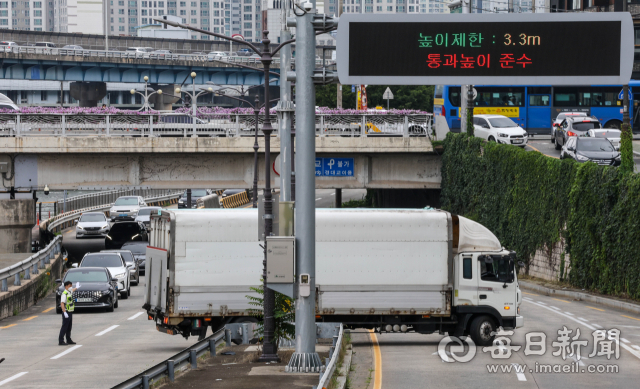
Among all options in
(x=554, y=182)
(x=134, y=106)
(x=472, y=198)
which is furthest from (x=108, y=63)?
(x=554, y=182)

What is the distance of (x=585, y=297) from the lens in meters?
30.9

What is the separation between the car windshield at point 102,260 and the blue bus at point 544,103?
83.2ft

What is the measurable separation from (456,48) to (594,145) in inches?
1085

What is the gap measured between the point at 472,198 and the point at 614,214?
13487 mm

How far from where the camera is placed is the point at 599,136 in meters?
41.7

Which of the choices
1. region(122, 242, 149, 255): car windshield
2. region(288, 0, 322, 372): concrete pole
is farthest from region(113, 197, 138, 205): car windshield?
region(288, 0, 322, 372): concrete pole

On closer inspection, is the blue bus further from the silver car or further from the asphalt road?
the asphalt road

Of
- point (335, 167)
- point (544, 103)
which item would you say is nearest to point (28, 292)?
point (335, 167)

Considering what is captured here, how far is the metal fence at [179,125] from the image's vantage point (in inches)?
1572

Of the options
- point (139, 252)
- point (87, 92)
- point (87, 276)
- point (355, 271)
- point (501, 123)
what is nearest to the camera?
point (355, 271)

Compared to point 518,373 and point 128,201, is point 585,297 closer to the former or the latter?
point 518,373

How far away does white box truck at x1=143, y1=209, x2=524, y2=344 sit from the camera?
758 inches

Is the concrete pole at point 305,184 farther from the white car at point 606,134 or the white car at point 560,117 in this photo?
the white car at point 560,117

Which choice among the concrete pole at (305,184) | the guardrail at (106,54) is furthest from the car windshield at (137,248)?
Result: the guardrail at (106,54)
